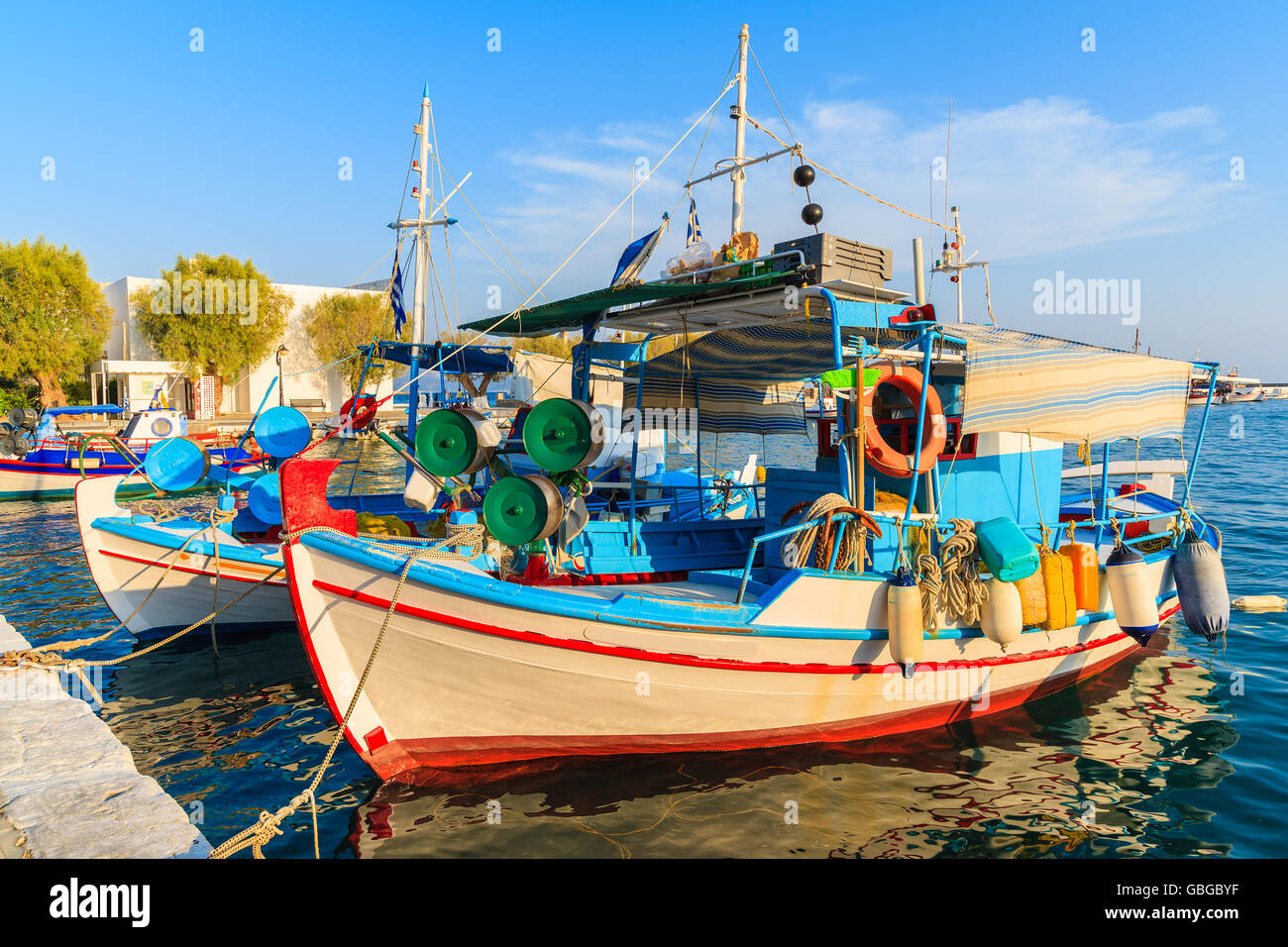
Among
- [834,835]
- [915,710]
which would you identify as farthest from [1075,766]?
[834,835]

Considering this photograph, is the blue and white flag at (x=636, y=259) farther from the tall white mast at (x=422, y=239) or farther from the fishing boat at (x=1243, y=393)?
the fishing boat at (x=1243, y=393)

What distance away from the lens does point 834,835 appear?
20.4 ft

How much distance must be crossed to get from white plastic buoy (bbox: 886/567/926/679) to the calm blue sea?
4.01 ft

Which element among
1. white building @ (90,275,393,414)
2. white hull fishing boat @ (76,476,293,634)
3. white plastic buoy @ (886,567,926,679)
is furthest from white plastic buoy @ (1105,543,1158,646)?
white building @ (90,275,393,414)

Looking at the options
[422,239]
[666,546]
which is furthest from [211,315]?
[666,546]

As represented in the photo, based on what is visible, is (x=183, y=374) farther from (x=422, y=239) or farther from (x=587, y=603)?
(x=587, y=603)

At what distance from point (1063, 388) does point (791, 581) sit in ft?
11.3

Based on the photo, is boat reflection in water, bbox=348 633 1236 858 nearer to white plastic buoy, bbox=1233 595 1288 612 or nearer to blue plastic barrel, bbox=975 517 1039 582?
blue plastic barrel, bbox=975 517 1039 582

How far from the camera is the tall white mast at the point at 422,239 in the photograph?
698 inches

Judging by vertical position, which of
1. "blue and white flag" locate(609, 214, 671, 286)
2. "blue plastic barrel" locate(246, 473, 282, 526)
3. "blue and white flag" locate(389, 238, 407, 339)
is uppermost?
"blue and white flag" locate(389, 238, 407, 339)

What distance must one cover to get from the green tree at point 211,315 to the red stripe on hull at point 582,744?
47.6m

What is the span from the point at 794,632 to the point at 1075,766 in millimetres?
3203

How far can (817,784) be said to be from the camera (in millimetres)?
7000

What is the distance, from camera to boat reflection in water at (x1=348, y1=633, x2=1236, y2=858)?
6070 mm
